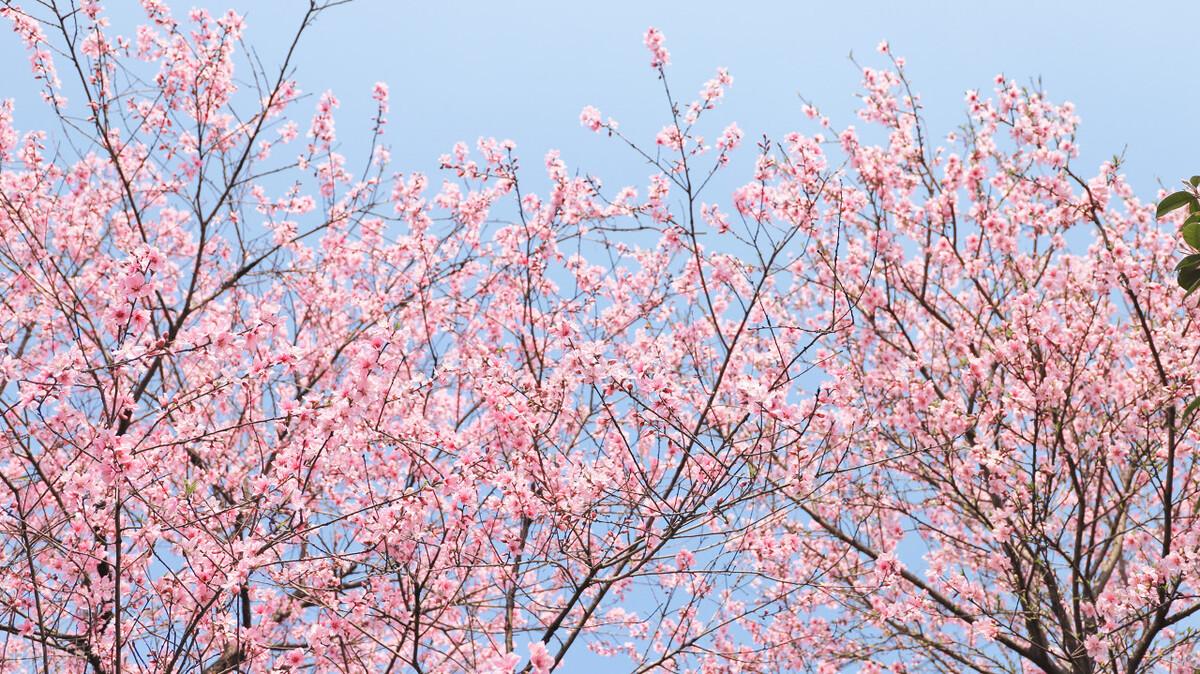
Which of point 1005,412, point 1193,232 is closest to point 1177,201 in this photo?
point 1193,232

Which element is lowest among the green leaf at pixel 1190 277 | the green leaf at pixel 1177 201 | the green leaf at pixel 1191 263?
the green leaf at pixel 1190 277

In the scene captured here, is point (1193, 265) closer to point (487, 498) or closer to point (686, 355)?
point (487, 498)

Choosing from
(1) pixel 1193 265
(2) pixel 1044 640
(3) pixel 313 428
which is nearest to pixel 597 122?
(3) pixel 313 428

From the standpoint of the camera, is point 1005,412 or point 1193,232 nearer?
point 1193,232

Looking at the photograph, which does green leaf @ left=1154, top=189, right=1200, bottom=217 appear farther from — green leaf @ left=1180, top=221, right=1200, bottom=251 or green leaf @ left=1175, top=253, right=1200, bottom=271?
green leaf @ left=1175, top=253, right=1200, bottom=271

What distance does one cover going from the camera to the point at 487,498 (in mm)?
4773

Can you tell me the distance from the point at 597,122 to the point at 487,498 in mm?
2817

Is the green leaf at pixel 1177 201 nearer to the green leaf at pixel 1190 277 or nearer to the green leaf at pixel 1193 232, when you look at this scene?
the green leaf at pixel 1193 232

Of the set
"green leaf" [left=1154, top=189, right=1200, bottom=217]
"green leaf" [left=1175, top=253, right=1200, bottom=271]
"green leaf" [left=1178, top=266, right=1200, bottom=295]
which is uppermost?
"green leaf" [left=1154, top=189, right=1200, bottom=217]

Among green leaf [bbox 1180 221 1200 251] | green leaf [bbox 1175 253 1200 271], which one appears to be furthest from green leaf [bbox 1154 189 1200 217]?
green leaf [bbox 1175 253 1200 271]

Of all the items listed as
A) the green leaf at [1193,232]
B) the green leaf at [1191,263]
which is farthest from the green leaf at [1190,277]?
the green leaf at [1193,232]

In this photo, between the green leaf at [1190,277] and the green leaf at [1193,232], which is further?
the green leaf at [1190,277]

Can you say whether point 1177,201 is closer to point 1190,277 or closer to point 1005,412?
point 1190,277

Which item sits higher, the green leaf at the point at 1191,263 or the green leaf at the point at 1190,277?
the green leaf at the point at 1191,263
